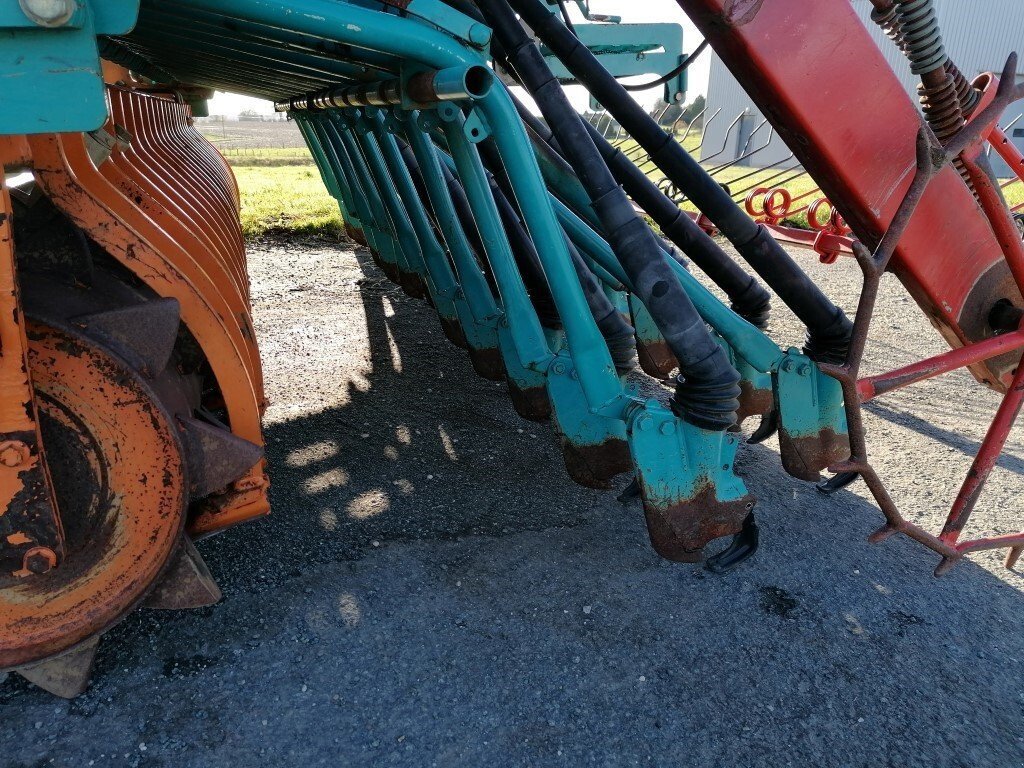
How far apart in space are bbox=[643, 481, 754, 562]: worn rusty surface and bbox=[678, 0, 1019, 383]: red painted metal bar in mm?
795

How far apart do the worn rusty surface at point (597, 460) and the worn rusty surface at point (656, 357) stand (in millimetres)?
1210

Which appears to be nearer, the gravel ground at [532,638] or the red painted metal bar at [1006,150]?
the gravel ground at [532,638]

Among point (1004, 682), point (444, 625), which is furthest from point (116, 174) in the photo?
point (1004, 682)

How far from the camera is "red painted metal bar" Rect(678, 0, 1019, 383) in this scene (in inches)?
69.8

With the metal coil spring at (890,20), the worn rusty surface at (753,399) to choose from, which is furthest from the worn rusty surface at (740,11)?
the worn rusty surface at (753,399)

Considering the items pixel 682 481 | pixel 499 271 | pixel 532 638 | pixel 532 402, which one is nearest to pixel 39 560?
pixel 532 638

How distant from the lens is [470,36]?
1806 millimetres

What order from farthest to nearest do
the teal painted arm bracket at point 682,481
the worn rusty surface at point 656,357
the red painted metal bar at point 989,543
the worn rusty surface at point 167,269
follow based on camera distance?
the worn rusty surface at point 656,357 → the red painted metal bar at point 989,543 → the teal painted arm bracket at point 682,481 → the worn rusty surface at point 167,269

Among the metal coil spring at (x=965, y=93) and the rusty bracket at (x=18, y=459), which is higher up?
the metal coil spring at (x=965, y=93)

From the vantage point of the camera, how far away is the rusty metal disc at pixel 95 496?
1511mm

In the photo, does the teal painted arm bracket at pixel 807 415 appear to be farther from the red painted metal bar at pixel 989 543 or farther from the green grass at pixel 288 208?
the green grass at pixel 288 208

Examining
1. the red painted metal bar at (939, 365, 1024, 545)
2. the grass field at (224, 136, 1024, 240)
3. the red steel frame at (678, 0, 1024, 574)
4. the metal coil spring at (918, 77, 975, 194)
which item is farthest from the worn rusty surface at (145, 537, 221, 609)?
the grass field at (224, 136, 1024, 240)

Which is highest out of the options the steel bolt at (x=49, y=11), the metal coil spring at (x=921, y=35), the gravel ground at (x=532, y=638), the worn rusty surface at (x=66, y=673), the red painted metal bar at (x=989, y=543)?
the metal coil spring at (x=921, y=35)

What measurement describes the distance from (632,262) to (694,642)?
1074 mm
